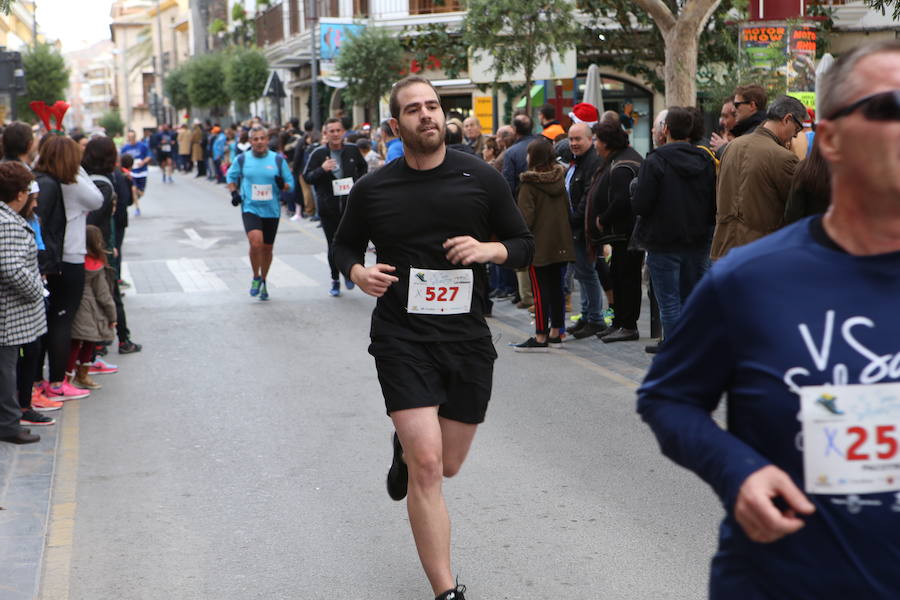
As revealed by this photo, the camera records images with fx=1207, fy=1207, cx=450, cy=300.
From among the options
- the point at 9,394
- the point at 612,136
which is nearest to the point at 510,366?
the point at 612,136

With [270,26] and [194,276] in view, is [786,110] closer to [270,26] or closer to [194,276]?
[194,276]

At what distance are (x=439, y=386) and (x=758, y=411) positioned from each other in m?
2.42

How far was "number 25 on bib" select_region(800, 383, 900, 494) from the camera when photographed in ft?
6.45

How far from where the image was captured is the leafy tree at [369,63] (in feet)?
91.1

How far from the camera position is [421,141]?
4352 millimetres

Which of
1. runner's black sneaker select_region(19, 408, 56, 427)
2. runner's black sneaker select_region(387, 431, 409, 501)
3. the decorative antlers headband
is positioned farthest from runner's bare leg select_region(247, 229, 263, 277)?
runner's black sneaker select_region(387, 431, 409, 501)

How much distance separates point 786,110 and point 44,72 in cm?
5402

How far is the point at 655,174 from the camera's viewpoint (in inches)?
347

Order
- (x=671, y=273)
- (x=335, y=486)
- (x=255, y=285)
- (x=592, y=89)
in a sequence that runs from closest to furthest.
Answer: (x=335, y=486)
(x=671, y=273)
(x=255, y=285)
(x=592, y=89)

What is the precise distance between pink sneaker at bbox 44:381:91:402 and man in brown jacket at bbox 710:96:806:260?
4.57 meters

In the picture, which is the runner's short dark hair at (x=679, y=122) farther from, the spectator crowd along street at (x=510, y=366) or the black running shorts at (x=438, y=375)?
the black running shorts at (x=438, y=375)

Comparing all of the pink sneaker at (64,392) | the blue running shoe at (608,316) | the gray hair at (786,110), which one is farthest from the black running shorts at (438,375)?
the blue running shoe at (608,316)

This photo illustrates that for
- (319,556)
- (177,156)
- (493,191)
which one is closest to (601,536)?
(319,556)

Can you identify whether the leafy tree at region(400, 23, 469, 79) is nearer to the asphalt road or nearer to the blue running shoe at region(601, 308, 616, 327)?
the blue running shoe at region(601, 308, 616, 327)
